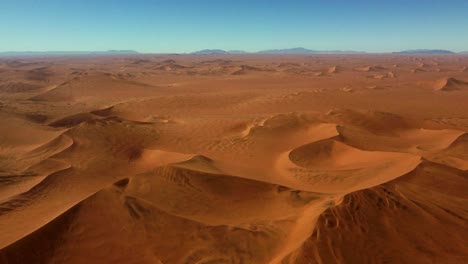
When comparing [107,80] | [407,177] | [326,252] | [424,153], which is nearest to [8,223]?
[326,252]

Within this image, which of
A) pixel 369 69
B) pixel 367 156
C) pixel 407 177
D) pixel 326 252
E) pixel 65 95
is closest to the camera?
pixel 326 252

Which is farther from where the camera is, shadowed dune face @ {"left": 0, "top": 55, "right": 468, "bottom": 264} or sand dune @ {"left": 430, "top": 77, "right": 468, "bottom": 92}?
sand dune @ {"left": 430, "top": 77, "right": 468, "bottom": 92}

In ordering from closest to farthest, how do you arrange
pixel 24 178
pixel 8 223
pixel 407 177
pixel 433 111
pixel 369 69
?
pixel 8 223
pixel 407 177
pixel 24 178
pixel 433 111
pixel 369 69

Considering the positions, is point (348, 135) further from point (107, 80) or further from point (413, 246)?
point (107, 80)

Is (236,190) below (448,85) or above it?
above

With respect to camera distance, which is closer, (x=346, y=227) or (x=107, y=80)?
(x=346, y=227)

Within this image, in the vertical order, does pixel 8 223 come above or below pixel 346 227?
below

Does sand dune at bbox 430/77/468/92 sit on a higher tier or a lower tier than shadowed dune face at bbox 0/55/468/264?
lower

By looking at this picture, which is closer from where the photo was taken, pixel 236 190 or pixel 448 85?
pixel 236 190

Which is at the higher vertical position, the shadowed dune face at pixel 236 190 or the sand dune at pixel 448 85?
the shadowed dune face at pixel 236 190

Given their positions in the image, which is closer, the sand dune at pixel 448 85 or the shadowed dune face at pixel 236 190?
the shadowed dune face at pixel 236 190
